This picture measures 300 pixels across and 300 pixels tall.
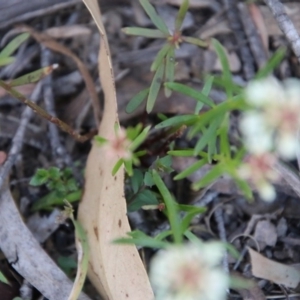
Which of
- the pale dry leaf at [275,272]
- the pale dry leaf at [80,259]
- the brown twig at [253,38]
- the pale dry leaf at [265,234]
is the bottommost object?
the pale dry leaf at [275,272]

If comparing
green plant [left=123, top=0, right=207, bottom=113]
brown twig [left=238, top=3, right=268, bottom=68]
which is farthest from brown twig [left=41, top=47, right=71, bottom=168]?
brown twig [left=238, top=3, right=268, bottom=68]

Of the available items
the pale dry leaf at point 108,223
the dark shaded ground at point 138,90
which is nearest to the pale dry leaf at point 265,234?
the dark shaded ground at point 138,90

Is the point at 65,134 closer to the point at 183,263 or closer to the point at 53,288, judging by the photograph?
the point at 53,288

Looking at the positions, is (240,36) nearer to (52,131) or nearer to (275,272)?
(52,131)

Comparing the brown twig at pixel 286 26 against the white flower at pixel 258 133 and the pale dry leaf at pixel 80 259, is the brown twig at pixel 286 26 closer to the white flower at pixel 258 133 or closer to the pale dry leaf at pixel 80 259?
the white flower at pixel 258 133

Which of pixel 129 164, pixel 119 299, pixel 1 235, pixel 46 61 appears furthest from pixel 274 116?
pixel 46 61

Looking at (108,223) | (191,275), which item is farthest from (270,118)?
(108,223)
